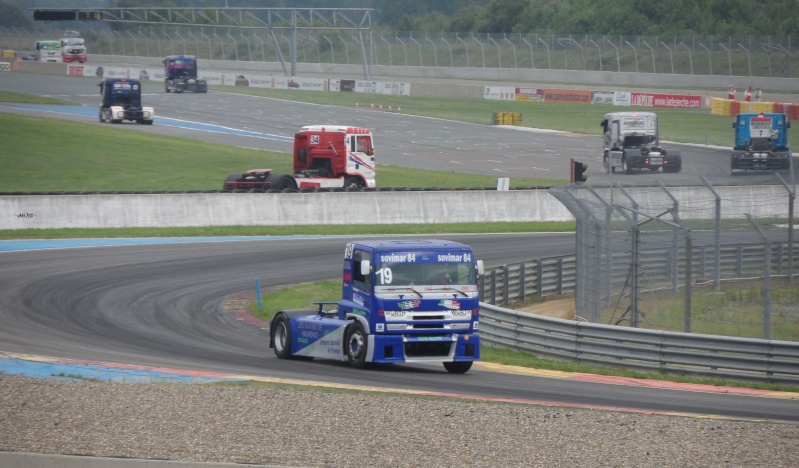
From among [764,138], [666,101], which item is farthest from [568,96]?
[764,138]

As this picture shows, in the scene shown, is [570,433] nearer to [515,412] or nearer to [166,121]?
[515,412]

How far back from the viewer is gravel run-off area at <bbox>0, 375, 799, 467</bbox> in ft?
32.7

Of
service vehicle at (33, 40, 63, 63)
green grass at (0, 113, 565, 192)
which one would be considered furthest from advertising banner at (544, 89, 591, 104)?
service vehicle at (33, 40, 63, 63)

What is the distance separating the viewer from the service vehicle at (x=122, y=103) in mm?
62188

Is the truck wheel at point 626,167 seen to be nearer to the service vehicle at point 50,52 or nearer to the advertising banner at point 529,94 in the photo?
the advertising banner at point 529,94

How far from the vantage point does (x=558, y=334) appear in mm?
19266

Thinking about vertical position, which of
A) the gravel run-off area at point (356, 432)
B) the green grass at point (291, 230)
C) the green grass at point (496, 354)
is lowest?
the green grass at point (496, 354)

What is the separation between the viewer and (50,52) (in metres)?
104

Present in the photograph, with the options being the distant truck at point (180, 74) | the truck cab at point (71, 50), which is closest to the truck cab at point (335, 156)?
the distant truck at point (180, 74)

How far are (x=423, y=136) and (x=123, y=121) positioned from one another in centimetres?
1717

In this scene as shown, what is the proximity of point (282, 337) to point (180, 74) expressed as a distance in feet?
226

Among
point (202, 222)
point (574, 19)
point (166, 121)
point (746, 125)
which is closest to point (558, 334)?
point (202, 222)

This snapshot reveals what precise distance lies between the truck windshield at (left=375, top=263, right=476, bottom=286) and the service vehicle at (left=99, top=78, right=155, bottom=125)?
158 feet

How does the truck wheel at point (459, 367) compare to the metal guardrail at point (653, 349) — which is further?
the truck wheel at point (459, 367)
